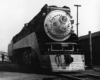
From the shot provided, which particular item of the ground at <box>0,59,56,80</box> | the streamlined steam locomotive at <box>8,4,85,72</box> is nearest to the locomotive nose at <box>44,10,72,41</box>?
the streamlined steam locomotive at <box>8,4,85,72</box>

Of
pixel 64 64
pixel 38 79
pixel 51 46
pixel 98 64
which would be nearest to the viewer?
pixel 38 79

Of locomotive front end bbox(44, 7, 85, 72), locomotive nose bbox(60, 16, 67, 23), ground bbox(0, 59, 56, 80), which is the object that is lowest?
ground bbox(0, 59, 56, 80)

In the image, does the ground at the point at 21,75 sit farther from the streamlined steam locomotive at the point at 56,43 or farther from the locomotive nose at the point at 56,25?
the locomotive nose at the point at 56,25

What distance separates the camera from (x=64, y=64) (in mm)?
7941

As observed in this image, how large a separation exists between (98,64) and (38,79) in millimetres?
7830

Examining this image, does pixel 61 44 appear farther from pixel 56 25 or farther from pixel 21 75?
pixel 21 75

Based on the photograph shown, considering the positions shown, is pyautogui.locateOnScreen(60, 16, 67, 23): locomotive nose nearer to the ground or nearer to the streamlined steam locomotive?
the streamlined steam locomotive

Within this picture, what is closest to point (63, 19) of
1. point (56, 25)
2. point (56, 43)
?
point (56, 25)

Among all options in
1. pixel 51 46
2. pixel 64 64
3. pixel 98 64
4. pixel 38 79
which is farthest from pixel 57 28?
pixel 98 64

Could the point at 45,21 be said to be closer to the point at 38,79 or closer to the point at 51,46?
the point at 51,46

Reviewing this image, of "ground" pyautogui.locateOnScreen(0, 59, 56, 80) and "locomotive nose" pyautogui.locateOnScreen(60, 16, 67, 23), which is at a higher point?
"locomotive nose" pyautogui.locateOnScreen(60, 16, 67, 23)

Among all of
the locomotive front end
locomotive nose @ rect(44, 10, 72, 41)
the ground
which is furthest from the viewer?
locomotive nose @ rect(44, 10, 72, 41)

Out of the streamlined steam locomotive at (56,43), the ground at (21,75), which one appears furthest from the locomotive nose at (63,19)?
the ground at (21,75)

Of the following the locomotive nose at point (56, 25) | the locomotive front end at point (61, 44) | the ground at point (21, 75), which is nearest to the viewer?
the ground at point (21, 75)
